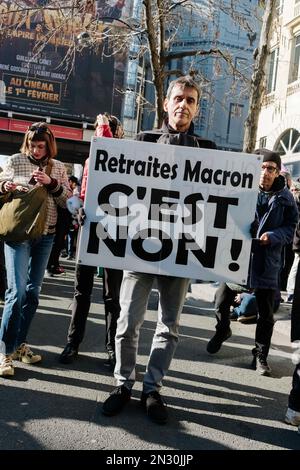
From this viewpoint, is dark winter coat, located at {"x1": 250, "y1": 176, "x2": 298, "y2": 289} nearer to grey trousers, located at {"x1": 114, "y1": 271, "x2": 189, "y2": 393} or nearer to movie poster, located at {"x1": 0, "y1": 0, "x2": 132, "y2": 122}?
grey trousers, located at {"x1": 114, "y1": 271, "x2": 189, "y2": 393}

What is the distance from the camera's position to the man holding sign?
10.3 ft

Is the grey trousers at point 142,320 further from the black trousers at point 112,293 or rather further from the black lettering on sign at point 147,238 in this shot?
the black trousers at point 112,293

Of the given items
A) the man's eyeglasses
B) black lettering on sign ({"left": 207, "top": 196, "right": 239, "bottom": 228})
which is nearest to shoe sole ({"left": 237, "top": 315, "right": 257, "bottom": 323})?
the man's eyeglasses

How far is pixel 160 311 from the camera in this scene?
3209mm

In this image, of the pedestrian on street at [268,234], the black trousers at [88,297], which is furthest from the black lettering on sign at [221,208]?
the black trousers at [88,297]

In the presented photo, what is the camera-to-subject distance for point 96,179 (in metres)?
3.18

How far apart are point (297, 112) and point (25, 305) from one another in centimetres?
1615

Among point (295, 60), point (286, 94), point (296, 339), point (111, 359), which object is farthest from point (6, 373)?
point (295, 60)

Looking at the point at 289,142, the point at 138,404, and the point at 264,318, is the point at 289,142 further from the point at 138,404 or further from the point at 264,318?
the point at 138,404

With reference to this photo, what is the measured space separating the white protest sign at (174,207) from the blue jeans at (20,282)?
70 centimetres

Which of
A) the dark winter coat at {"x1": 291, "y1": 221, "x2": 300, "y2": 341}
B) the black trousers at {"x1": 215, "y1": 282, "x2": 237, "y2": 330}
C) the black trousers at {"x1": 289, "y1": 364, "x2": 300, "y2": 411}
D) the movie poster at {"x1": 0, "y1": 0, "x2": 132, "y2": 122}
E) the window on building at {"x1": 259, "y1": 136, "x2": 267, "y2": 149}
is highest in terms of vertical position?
the movie poster at {"x1": 0, "y1": 0, "x2": 132, "y2": 122}

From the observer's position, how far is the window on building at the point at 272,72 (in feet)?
65.5

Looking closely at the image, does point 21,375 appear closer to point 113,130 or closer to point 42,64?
point 113,130

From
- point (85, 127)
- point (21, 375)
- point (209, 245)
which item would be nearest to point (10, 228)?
point (21, 375)
